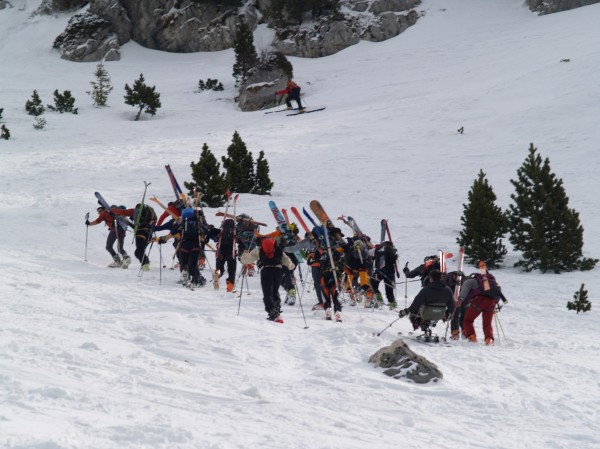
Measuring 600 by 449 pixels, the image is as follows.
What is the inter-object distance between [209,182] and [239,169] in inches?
86.6

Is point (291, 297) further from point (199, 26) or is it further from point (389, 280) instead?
point (199, 26)

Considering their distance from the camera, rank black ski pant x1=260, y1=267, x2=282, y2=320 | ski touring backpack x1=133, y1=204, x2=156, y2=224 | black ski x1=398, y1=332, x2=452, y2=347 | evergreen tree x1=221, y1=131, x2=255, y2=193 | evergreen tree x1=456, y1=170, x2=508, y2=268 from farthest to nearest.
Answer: evergreen tree x1=221, y1=131, x2=255, y2=193 < evergreen tree x1=456, y1=170, x2=508, y2=268 < ski touring backpack x1=133, y1=204, x2=156, y2=224 < black ski pant x1=260, y1=267, x2=282, y2=320 < black ski x1=398, y1=332, x2=452, y2=347

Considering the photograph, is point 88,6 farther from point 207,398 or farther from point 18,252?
point 207,398

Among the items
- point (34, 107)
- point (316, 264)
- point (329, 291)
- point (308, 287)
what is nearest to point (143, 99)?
point (34, 107)

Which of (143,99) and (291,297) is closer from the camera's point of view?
(291,297)

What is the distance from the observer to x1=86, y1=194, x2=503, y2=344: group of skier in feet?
30.1

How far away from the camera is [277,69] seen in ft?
144

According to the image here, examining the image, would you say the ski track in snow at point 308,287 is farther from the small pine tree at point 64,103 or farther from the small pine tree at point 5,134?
the small pine tree at point 64,103

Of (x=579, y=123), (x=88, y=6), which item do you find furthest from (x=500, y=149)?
(x=88, y=6)

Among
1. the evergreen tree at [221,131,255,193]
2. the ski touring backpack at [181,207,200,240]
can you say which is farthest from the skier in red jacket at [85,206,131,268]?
the evergreen tree at [221,131,255,193]

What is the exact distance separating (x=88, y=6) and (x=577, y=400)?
62110 millimetres

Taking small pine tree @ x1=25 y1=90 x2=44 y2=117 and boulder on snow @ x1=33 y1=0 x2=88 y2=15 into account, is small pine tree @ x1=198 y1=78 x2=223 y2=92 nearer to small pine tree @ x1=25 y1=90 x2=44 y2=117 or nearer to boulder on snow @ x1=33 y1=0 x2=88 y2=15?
small pine tree @ x1=25 y1=90 x2=44 y2=117

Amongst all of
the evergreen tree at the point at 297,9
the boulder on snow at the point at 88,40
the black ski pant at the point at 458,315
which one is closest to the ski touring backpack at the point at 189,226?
the black ski pant at the point at 458,315

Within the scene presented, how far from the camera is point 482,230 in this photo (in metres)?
15.6
